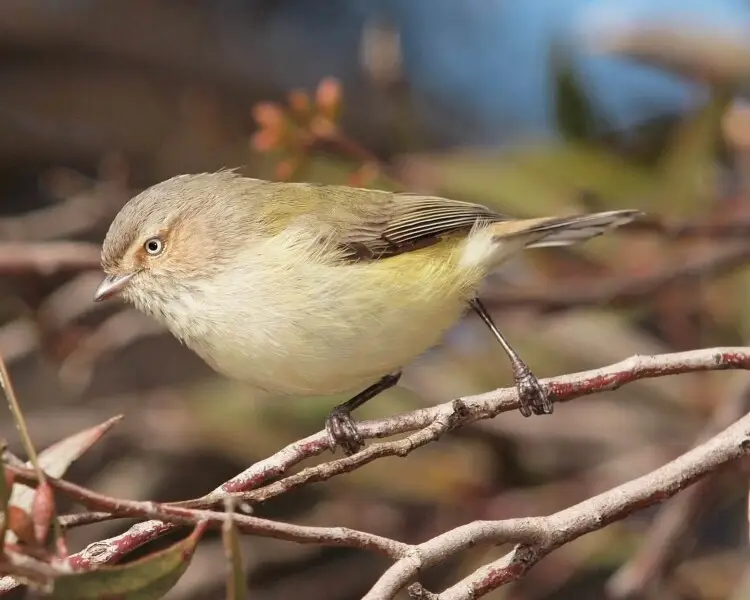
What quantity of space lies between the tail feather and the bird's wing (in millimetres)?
96

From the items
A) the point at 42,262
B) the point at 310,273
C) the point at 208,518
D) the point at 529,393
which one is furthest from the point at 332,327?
the point at 42,262

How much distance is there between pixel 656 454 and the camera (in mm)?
3123

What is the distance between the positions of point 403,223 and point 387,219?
0.04 meters

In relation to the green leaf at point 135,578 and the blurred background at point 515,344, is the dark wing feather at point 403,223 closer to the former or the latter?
the blurred background at point 515,344

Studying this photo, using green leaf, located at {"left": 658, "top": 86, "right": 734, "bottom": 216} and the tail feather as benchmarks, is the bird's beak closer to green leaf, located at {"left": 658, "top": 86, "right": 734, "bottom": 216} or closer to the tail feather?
the tail feather

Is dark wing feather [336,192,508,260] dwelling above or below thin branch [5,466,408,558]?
above

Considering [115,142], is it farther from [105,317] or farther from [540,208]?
[540,208]

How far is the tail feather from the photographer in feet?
7.70

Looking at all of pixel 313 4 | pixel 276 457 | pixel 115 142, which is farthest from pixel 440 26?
pixel 276 457

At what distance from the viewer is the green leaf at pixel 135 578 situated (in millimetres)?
1006

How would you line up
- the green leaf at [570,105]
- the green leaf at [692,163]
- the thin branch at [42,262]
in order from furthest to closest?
the green leaf at [570,105], the green leaf at [692,163], the thin branch at [42,262]

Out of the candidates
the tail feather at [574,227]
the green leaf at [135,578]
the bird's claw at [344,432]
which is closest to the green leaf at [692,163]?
the tail feather at [574,227]

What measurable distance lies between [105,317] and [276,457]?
237cm

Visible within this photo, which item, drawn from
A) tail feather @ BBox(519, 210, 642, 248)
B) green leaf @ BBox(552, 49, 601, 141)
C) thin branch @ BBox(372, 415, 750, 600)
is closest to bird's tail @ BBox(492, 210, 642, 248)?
tail feather @ BBox(519, 210, 642, 248)
